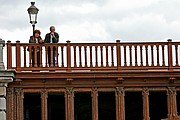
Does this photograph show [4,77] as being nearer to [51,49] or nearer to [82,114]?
[51,49]

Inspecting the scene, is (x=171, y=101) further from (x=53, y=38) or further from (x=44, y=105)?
(x=53, y=38)

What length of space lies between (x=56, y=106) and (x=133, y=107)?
3.40 meters

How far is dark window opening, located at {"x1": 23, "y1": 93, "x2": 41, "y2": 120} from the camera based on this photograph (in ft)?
121

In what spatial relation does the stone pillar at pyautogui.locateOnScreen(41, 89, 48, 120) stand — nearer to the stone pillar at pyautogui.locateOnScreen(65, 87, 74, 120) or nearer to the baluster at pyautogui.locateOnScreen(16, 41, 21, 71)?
the stone pillar at pyautogui.locateOnScreen(65, 87, 74, 120)

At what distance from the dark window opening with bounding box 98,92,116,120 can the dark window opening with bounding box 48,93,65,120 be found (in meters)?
1.65

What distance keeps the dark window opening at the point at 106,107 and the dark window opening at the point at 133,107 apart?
615 millimetres

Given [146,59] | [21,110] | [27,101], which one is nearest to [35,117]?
[27,101]

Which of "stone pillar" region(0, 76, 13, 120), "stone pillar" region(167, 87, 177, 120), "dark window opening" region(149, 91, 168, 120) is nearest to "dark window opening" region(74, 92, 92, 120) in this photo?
"dark window opening" region(149, 91, 168, 120)

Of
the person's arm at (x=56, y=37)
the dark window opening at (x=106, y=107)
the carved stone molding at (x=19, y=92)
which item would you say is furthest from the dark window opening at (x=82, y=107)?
the carved stone molding at (x=19, y=92)

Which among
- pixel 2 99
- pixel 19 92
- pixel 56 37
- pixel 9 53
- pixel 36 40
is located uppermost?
pixel 56 37

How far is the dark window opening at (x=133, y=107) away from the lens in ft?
123

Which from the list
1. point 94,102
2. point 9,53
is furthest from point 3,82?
point 94,102

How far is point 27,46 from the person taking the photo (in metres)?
34.1

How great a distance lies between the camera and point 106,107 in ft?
126
